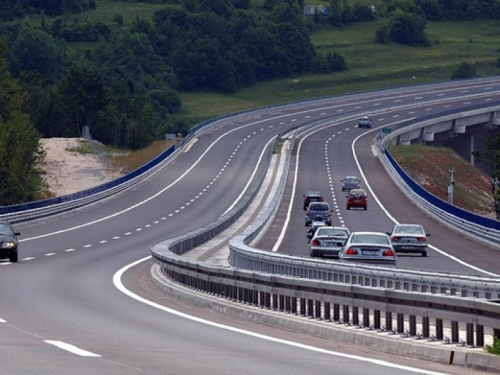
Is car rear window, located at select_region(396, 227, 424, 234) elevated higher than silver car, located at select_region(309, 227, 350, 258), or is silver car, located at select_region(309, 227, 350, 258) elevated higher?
silver car, located at select_region(309, 227, 350, 258)

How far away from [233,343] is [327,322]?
2.70 meters

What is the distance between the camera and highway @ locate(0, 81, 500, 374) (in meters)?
14.7

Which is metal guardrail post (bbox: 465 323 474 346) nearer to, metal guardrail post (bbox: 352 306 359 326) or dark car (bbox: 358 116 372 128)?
metal guardrail post (bbox: 352 306 359 326)

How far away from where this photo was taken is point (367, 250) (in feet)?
122

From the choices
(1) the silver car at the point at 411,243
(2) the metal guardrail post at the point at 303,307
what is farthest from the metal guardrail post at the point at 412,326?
(1) the silver car at the point at 411,243

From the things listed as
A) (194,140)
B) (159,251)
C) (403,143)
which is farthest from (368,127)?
(159,251)

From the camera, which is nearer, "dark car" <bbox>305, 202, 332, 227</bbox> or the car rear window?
the car rear window

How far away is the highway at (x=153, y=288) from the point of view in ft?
48.4

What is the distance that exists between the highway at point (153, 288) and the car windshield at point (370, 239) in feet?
9.92

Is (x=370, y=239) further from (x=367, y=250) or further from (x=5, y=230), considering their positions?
(x=5, y=230)

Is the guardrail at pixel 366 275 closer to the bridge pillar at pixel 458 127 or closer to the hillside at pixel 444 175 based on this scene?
the hillside at pixel 444 175

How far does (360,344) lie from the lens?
17.0m

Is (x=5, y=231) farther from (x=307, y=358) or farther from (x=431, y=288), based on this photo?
(x=307, y=358)

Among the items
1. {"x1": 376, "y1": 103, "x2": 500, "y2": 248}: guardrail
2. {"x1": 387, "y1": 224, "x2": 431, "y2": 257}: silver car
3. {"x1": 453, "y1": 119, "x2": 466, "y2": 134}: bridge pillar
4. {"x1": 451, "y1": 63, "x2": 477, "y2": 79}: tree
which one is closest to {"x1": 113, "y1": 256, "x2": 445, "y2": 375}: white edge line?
{"x1": 387, "y1": 224, "x2": 431, "y2": 257}: silver car
